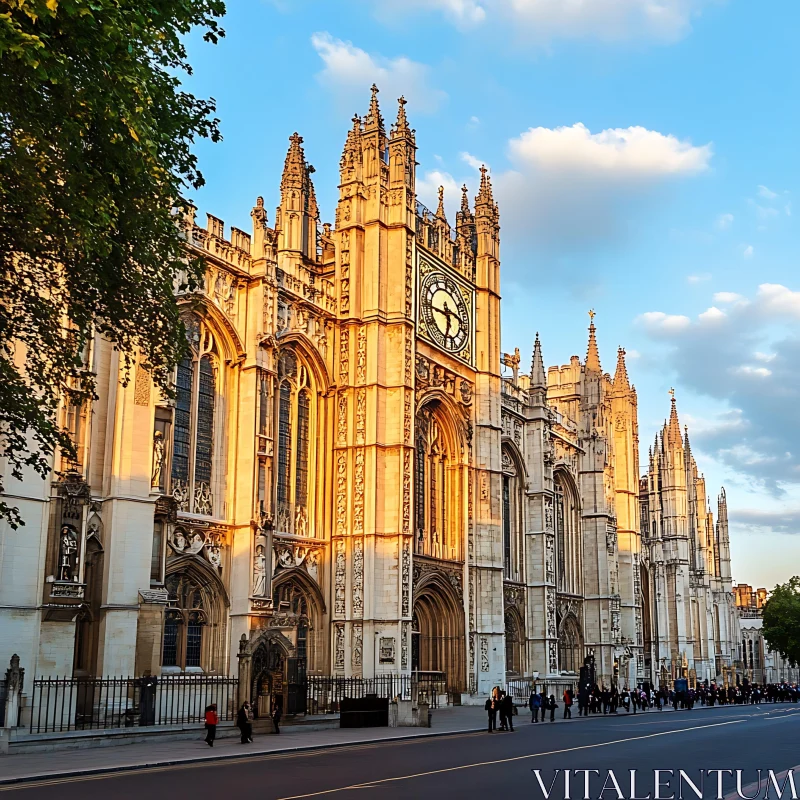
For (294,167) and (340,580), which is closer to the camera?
(340,580)

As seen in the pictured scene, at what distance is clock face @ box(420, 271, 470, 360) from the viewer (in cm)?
3931

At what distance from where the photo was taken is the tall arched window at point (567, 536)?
52.7m

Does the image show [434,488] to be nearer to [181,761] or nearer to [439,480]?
[439,480]

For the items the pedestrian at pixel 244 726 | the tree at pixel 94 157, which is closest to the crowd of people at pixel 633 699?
the pedestrian at pixel 244 726

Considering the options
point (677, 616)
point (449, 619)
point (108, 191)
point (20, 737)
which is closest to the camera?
point (108, 191)

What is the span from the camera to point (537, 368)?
49.2 meters

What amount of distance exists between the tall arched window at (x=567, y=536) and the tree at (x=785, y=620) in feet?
174

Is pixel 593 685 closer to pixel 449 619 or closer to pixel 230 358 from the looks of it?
pixel 449 619

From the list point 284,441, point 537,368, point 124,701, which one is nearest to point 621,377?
point 537,368

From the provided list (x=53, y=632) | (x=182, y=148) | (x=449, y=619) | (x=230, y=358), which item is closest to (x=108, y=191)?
(x=182, y=148)

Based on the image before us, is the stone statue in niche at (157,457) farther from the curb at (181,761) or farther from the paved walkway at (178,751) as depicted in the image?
the curb at (181,761)

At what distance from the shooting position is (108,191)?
14023 millimetres

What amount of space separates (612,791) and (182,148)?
11864mm

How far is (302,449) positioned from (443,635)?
10191 millimetres
